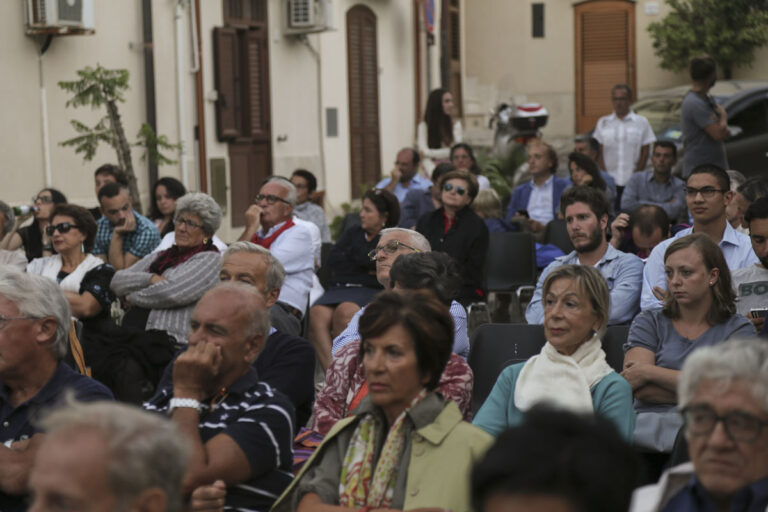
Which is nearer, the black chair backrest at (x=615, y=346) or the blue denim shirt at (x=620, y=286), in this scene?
the black chair backrest at (x=615, y=346)

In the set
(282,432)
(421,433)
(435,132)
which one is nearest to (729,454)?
(421,433)

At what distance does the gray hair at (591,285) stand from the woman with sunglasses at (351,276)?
10.4 feet

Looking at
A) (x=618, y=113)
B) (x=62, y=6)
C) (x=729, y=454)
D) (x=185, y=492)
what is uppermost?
(x=62, y=6)

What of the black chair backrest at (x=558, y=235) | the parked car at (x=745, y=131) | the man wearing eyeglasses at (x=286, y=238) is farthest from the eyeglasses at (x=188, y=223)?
the parked car at (x=745, y=131)

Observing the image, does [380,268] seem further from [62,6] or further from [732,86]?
[732,86]

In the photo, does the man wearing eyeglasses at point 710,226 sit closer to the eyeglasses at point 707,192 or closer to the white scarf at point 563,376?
the eyeglasses at point 707,192

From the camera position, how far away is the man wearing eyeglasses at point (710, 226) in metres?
5.58

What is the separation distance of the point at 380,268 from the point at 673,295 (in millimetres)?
1503

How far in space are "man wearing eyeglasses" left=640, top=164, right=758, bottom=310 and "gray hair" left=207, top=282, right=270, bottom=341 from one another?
250 cm

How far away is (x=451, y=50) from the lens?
22.6 m

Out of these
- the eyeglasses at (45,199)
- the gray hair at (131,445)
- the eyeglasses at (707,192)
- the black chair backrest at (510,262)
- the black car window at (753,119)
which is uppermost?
the black car window at (753,119)

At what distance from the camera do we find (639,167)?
11562mm

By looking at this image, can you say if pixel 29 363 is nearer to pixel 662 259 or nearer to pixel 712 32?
pixel 662 259

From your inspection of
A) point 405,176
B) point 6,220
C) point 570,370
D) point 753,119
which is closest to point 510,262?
point 405,176
